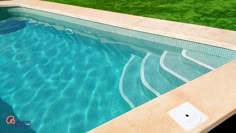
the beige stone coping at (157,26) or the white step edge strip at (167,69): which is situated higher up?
the beige stone coping at (157,26)

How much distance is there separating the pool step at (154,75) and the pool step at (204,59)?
0.67m

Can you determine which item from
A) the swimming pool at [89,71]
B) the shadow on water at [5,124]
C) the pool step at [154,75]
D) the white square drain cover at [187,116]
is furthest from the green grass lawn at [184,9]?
the shadow on water at [5,124]

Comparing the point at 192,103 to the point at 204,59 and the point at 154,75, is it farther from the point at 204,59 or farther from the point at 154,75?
the point at 204,59

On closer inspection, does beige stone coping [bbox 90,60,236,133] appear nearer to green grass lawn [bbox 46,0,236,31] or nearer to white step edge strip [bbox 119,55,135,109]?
white step edge strip [bbox 119,55,135,109]

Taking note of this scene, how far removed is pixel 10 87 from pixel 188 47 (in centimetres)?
434

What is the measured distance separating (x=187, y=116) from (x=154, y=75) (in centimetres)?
234

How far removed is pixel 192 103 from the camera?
3.49 m

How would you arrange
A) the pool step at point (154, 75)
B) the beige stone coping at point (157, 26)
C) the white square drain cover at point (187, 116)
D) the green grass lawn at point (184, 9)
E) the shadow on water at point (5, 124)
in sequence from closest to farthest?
the white square drain cover at point (187, 116) < the shadow on water at point (5, 124) < the pool step at point (154, 75) < the beige stone coping at point (157, 26) < the green grass lawn at point (184, 9)

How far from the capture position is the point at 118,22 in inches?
300

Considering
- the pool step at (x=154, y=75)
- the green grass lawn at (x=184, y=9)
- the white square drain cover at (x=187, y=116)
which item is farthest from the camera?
the green grass lawn at (x=184, y=9)

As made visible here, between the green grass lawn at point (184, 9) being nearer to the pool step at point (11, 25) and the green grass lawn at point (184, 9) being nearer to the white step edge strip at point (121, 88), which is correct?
the white step edge strip at point (121, 88)

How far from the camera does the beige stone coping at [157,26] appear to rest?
573cm

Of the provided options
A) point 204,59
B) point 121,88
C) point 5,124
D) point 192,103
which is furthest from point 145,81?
point 5,124

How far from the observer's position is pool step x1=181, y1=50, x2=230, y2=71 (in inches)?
207
